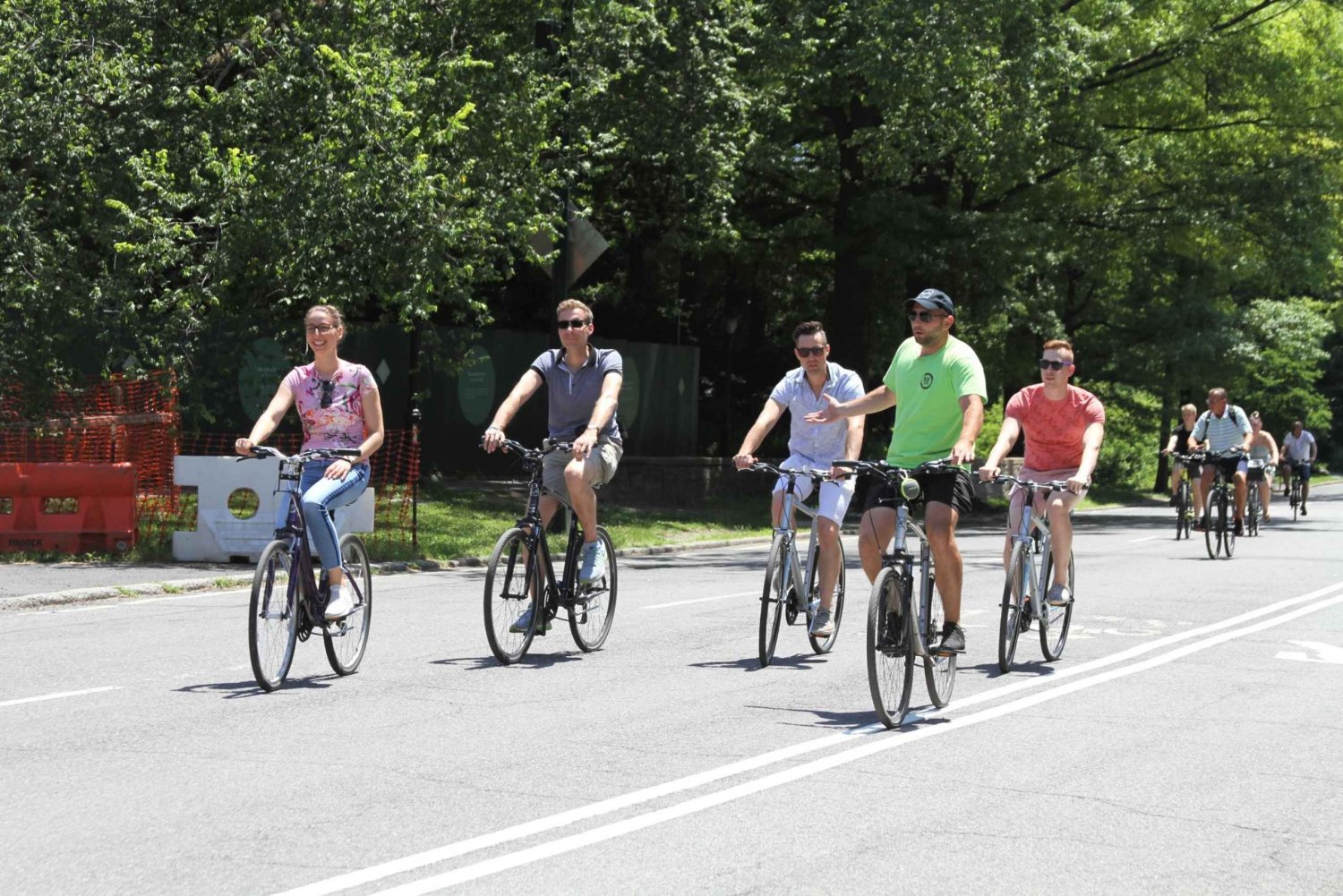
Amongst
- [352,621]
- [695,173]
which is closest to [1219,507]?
[695,173]

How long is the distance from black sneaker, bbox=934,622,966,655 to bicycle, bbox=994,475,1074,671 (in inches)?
45.6

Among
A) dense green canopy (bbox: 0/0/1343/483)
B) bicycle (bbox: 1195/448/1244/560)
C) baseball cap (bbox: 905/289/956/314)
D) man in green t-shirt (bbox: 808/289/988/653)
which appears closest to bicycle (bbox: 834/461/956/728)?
man in green t-shirt (bbox: 808/289/988/653)

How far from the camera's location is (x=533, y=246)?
71.6 ft

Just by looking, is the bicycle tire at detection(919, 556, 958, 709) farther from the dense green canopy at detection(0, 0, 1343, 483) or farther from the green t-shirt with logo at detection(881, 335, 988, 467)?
the dense green canopy at detection(0, 0, 1343, 483)

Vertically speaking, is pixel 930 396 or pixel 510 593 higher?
pixel 930 396

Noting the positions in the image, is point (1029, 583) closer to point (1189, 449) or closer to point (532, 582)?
point (532, 582)

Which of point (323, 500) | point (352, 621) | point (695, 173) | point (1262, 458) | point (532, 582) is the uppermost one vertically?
point (695, 173)

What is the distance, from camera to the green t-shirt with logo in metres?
8.76

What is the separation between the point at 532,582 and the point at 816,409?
2.09 m

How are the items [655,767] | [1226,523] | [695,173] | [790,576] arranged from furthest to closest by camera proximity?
[695,173], [1226,523], [790,576], [655,767]

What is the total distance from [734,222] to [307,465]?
901 inches

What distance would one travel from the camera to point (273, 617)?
880cm

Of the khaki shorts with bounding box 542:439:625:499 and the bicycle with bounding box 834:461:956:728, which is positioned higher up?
the khaki shorts with bounding box 542:439:625:499

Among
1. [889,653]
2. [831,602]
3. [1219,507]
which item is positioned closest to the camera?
[889,653]
